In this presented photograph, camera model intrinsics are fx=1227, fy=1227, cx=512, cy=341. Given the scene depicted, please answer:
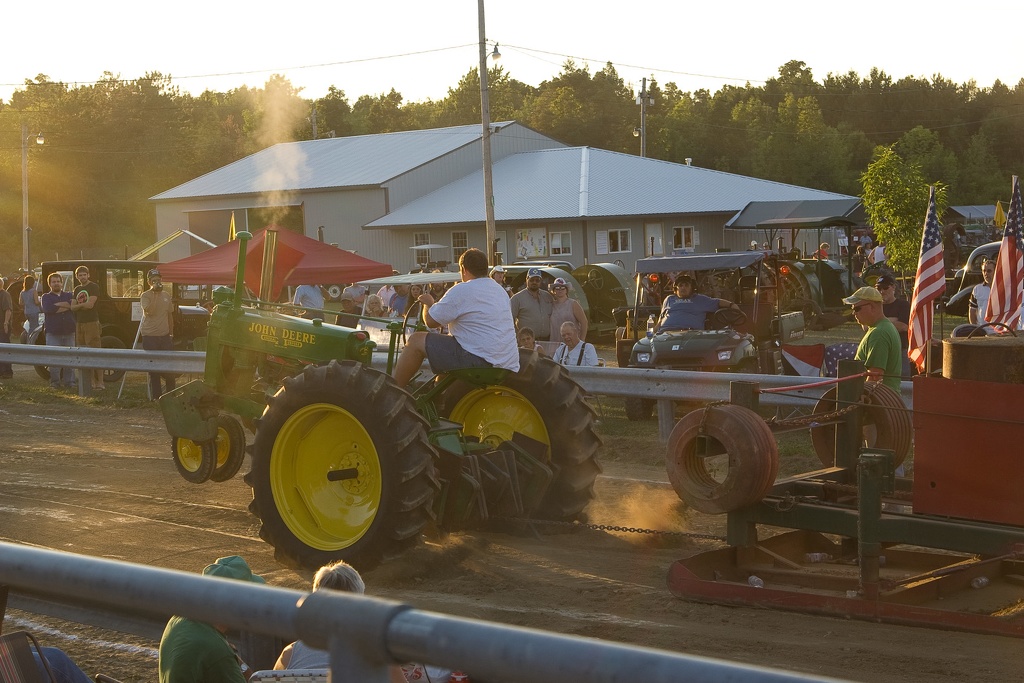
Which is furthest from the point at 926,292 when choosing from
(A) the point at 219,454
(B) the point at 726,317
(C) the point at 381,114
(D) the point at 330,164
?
(C) the point at 381,114

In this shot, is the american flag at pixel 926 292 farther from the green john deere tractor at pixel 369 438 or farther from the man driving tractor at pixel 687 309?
the green john deere tractor at pixel 369 438

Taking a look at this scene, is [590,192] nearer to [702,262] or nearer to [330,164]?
[330,164]

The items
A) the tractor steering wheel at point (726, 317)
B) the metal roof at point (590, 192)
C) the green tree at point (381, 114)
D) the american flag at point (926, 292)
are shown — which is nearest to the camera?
the american flag at point (926, 292)

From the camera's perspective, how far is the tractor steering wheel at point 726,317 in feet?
47.8

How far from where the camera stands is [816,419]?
289 inches

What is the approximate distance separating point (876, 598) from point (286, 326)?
15.2ft

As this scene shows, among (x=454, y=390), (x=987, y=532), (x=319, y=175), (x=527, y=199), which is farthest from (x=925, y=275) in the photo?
(x=319, y=175)

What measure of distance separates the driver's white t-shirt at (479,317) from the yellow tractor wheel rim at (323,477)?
0.88 m

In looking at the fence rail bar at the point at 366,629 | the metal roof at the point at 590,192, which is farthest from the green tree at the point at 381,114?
the fence rail bar at the point at 366,629

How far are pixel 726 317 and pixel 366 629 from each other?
43.1ft

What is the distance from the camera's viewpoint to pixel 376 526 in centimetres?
727

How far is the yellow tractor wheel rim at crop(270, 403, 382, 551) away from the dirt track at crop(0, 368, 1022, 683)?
334 mm

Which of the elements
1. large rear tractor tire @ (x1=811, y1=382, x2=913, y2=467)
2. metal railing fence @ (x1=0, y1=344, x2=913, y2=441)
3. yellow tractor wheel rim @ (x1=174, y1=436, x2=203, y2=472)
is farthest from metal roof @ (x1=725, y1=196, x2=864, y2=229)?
yellow tractor wheel rim @ (x1=174, y1=436, x2=203, y2=472)

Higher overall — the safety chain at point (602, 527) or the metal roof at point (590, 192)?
the metal roof at point (590, 192)
